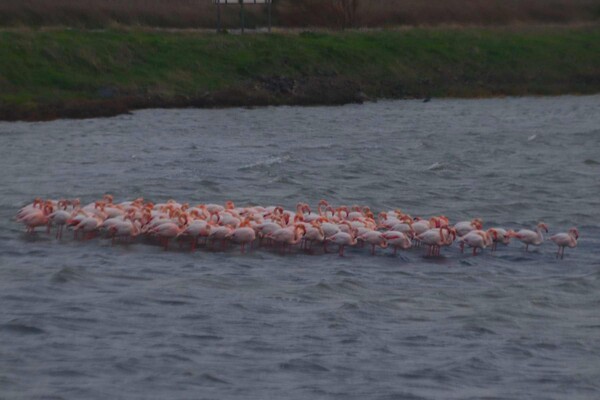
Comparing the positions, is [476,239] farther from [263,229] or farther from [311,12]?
[311,12]

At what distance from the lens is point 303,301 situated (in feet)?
47.0

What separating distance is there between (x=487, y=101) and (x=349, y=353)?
35.7 metres

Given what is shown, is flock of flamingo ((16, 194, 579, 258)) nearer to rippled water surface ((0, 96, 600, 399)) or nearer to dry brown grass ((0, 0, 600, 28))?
rippled water surface ((0, 96, 600, 399))

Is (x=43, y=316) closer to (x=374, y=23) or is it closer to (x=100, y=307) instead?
(x=100, y=307)

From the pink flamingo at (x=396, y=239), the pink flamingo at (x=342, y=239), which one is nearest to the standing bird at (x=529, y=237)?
the pink flamingo at (x=396, y=239)

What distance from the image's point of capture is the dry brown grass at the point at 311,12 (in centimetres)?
5400

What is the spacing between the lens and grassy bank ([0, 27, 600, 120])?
1608 inches

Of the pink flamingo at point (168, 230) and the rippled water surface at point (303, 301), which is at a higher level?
the pink flamingo at point (168, 230)

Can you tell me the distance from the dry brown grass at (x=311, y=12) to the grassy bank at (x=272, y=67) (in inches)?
227

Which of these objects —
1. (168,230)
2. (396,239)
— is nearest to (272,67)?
(168,230)

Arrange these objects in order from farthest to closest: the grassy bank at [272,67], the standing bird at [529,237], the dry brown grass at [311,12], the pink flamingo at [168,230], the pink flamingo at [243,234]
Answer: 1. the dry brown grass at [311,12]
2. the grassy bank at [272,67]
3. the standing bird at [529,237]
4. the pink flamingo at [168,230]
5. the pink flamingo at [243,234]

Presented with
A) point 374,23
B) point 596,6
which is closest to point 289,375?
point 374,23

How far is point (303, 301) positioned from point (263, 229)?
9.22ft

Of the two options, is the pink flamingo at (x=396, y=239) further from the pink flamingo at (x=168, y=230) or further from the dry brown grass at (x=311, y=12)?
the dry brown grass at (x=311, y=12)
